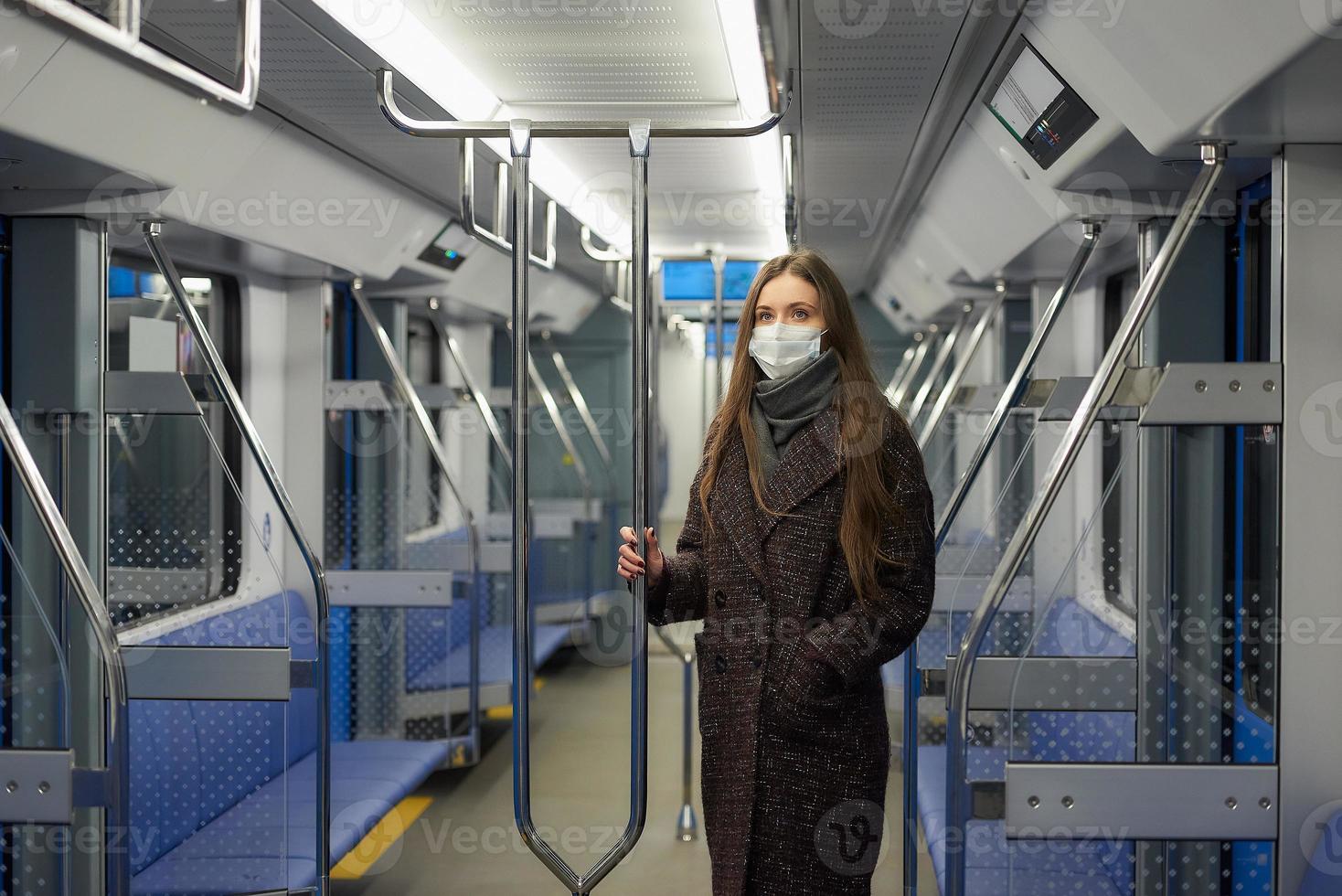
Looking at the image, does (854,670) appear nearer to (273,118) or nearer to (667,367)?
(273,118)

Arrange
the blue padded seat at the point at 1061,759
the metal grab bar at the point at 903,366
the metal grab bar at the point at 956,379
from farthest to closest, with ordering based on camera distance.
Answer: the metal grab bar at the point at 903,366
the metal grab bar at the point at 956,379
the blue padded seat at the point at 1061,759

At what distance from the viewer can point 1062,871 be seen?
2645mm

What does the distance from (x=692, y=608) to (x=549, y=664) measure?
6284mm

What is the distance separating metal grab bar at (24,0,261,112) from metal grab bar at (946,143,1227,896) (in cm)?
146

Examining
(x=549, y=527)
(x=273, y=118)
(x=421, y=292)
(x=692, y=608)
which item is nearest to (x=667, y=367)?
(x=549, y=527)

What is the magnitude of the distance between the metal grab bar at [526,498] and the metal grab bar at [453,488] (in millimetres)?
2606

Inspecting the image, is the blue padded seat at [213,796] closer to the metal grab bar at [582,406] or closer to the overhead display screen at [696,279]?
the overhead display screen at [696,279]

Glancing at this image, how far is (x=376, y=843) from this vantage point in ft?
15.2

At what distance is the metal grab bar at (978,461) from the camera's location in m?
2.83

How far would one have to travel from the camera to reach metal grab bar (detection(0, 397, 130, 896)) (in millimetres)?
2225

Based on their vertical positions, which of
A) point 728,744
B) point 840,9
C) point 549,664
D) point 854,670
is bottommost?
point 549,664

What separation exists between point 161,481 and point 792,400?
2.53 meters

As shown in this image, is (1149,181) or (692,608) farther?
(1149,181)

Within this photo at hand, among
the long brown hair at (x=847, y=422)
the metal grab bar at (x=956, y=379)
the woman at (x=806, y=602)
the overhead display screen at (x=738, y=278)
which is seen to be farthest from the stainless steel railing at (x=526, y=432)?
the overhead display screen at (x=738, y=278)
